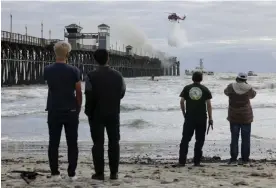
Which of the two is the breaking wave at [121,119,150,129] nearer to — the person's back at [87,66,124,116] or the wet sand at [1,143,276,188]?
the wet sand at [1,143,276,188]

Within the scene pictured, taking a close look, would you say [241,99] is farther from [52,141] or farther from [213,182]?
[52,141]

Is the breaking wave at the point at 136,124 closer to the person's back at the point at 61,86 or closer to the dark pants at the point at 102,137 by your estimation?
the dark pants at the point at 102,137

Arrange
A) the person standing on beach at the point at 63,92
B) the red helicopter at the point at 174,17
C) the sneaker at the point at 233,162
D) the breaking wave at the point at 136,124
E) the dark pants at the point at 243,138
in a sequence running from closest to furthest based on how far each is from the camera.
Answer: the person standing on beach at the point at 63,92 < the sneaker at the point at 233,162 < the dark pants at the point at 243,138 < the breaking wave at the point at 136,124 < the red helicopter at the point at 174,17

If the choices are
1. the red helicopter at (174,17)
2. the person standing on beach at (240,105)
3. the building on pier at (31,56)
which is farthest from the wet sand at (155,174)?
the red helicopter at (174,17)

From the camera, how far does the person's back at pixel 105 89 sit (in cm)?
510

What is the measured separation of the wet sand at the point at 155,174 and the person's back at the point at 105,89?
0.73 metres

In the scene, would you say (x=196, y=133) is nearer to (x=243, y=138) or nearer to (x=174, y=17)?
(x=243, y=138)

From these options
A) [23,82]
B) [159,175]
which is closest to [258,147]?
[159,175]

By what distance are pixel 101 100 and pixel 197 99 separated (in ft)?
6.28

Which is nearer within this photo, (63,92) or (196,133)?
(63,92)

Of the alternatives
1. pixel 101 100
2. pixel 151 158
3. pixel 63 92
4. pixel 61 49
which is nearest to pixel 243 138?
pixel 151 158

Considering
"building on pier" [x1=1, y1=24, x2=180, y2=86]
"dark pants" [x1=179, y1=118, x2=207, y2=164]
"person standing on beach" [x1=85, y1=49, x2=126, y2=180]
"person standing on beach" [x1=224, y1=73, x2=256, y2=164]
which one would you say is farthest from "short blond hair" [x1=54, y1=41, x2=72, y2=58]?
"building on pier" [x1=1, y1=24, x2=180, y2=86]

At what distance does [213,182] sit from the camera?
5.21 meters

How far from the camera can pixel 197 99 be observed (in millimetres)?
6660
